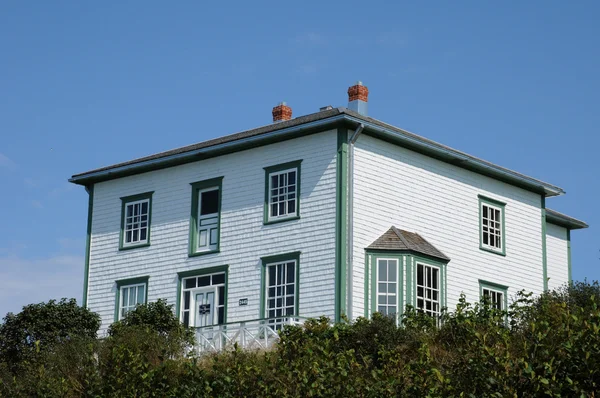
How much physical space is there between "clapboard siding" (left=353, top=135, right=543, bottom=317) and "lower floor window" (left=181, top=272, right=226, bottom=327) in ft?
15.3

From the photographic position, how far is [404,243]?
2812cm

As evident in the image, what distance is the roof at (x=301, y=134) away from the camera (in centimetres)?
2860

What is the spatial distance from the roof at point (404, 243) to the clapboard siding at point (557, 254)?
26.8ft

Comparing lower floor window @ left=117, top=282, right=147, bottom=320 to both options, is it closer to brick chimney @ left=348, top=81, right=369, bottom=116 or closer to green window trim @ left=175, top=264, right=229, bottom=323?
green window trim @ left=175, top=264, right=229, bottom=323

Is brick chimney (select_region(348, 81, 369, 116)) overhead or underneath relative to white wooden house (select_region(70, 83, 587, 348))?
overhead

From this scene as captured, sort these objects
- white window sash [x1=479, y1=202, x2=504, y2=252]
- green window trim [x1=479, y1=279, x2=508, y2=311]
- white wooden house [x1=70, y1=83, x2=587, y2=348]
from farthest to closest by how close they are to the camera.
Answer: white window sash [x1=479, y1=202, x2=504, y2=252]
green window trim [x1=479, y1=279, x2=508, y2=311]
white wooden house [x1=70, y1=83, x2=587, y2=348]

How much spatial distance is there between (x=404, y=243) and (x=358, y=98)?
5.84m

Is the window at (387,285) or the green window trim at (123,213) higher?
the green window trim at (123,213)

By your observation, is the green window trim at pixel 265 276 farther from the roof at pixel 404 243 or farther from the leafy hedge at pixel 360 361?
the leafy hedge at pixel 360 361

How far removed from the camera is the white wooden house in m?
28.0

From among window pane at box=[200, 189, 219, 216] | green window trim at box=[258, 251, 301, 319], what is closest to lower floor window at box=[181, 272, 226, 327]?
green window trim at box=[258, 251, 301, 319]

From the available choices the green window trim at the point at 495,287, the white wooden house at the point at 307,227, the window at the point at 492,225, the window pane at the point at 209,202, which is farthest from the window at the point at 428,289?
the window pane at the point at 209,202

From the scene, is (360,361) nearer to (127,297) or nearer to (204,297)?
(204,297)

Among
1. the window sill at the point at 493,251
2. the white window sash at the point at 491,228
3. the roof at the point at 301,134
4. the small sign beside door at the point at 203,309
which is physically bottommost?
the small sign beside door at the point at 203,309
